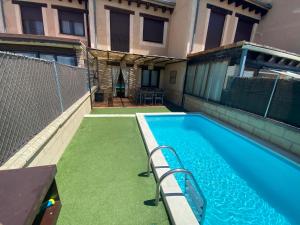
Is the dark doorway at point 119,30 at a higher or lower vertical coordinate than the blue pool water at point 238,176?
higher

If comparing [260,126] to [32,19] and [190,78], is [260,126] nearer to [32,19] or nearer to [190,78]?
[190,78]

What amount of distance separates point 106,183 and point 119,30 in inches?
411

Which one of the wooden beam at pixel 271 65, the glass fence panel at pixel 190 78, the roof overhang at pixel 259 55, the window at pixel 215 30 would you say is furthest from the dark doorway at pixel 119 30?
the wooden beam at pixel 271 65

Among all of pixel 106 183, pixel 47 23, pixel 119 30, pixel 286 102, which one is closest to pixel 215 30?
pixel 119 30

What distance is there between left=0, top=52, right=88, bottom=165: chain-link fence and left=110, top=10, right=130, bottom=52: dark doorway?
7.83 metres

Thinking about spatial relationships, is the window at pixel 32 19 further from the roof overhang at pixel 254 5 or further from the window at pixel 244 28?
the window at pixel 244 28

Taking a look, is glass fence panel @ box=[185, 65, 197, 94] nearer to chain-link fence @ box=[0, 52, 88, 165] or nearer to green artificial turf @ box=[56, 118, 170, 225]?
green artificial turf @ box=[56, 118, 170, 225]

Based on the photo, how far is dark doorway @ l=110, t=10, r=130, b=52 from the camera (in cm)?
998

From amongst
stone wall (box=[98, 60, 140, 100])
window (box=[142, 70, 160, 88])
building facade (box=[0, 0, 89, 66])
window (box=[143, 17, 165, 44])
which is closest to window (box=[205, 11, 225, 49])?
window (box=[143, 17, 165, 44])

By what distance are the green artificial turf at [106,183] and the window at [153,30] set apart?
914 centimetres

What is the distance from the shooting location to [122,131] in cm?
557

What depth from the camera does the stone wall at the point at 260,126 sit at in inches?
180

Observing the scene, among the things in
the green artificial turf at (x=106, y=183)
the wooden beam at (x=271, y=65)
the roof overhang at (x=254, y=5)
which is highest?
the roof overhang at (x=254, y=5)

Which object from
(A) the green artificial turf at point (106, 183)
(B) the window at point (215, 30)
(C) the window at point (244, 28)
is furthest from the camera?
(C) the window at point (244, 28)
